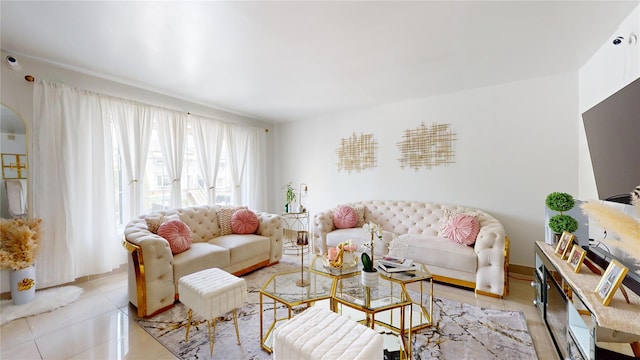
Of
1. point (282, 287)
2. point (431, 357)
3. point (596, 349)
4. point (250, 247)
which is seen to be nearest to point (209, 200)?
point (250, 247)

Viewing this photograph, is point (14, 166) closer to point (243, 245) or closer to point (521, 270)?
point (243, 245)

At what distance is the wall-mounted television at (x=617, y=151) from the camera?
1.51 meters

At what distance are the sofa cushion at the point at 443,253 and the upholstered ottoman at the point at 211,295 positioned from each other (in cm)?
213

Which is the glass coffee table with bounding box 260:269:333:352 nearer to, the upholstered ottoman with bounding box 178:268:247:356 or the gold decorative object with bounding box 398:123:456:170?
the upholstered ottoman with bounding box 178:268:247:356

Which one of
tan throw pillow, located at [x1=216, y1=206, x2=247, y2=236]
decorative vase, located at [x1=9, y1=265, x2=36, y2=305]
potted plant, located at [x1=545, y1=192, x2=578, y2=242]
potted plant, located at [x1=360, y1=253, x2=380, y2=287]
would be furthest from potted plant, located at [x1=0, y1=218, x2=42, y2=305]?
potted plant, located at [x1=545, y1=192, x2=578, y2=242]

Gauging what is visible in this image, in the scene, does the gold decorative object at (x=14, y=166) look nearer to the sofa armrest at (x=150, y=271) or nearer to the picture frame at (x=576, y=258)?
the sofa armrest at (x=150, y=271)

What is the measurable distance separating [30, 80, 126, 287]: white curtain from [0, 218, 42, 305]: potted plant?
22 cm

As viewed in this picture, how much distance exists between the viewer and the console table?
112 centimetres

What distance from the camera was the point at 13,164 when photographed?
262 centimetres

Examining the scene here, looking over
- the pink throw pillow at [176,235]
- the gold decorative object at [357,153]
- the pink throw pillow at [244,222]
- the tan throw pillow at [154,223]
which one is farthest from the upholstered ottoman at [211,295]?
the gold decorative object at [357,153]

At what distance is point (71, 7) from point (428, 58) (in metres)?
3.10

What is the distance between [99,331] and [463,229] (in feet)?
12.7

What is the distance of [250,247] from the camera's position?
327cm

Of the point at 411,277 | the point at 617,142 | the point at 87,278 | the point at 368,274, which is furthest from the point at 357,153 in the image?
the point at 87,278
